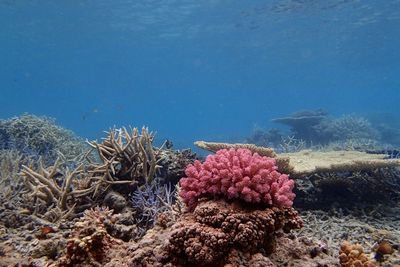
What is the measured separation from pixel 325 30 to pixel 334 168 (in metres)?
36.7

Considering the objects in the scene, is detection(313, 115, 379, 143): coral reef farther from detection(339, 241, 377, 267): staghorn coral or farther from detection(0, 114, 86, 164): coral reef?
detection(339, 241, 377, 267): staghorn coral

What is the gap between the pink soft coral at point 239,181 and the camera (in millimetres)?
3021

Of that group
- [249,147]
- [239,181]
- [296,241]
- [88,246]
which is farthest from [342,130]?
[88,246]

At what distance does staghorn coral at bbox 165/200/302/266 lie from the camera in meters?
2.67

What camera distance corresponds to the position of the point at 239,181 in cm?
306

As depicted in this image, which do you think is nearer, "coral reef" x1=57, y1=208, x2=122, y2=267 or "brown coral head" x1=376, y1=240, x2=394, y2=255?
"coral reef" x1=57, y1=208, x2=122, y2=267

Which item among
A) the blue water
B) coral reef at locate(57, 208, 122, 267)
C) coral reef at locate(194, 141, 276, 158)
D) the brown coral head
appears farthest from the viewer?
the blue water

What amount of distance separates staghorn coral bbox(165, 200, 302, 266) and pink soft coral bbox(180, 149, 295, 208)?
13cm

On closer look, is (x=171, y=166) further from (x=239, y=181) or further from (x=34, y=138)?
(x=34, y=138)

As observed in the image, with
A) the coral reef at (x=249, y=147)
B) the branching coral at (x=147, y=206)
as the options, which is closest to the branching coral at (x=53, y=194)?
the branching coral at (x=147, y=206)

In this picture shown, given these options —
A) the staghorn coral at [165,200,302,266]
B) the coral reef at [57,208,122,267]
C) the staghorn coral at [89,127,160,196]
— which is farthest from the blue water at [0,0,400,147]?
the staghorn coral at [165,200,302,266]

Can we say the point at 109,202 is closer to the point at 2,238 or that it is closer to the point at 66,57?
the point at 2,238

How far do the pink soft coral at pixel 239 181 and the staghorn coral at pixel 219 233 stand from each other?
13 cm

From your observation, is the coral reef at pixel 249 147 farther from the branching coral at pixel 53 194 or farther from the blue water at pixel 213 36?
the blue water at pixel 213 36
